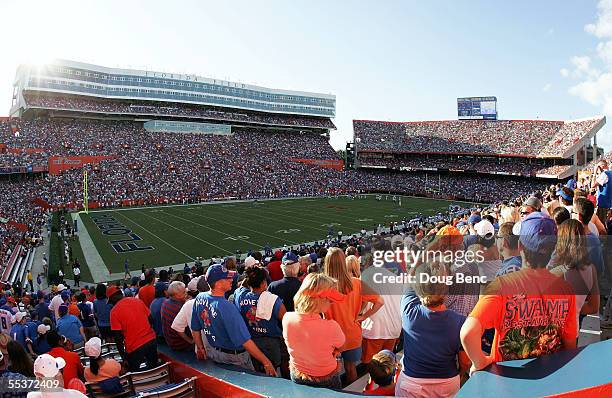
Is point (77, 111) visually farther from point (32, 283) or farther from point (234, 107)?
point (32, 283)

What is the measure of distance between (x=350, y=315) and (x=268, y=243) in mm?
22734

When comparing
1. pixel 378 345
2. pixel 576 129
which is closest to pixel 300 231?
pixel 378 345

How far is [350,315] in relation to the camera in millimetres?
4219

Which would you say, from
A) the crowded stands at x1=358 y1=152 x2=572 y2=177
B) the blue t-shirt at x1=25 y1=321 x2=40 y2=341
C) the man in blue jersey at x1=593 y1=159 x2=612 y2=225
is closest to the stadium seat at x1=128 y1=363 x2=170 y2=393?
the blue t-shirt at x1=25 y1=321 x2=40 y2=341

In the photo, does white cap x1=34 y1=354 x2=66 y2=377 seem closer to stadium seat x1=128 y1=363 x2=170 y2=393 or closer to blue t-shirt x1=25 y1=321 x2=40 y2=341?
stadium seat x1=128 y1=363 x2=170 y2=393

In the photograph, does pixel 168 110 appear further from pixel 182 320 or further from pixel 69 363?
pixel 182 320

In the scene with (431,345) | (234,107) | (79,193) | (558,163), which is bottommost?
(431,345)

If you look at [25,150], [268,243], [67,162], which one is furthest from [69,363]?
[25,150]

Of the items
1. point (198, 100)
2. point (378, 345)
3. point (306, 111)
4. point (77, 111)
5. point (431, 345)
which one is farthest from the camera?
point (306, 111)

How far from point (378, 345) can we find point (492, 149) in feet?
226

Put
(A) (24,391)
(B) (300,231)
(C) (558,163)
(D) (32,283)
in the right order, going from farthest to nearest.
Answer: (C) (558,163) → (B) (300,231) → (D) (32,283) → (A) (24,391)

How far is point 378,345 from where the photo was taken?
4652 millimetres

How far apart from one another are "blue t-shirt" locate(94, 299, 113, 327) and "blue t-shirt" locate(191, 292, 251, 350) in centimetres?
418

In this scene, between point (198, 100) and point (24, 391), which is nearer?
point (24, 391)
